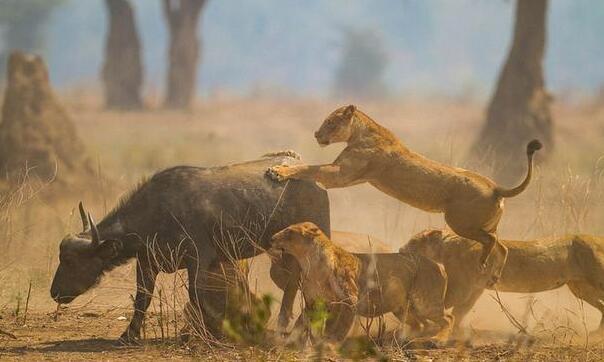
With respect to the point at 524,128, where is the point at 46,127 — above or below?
below

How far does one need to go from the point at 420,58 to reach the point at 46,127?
94.6 meters

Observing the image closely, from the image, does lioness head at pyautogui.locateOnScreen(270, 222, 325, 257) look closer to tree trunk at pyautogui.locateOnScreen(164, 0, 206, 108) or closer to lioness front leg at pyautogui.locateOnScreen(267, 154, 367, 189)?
lioness front leg at pyautogui.locateOnScreen(267, 154, 367, 189)

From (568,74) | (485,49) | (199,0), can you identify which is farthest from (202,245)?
(485,49)

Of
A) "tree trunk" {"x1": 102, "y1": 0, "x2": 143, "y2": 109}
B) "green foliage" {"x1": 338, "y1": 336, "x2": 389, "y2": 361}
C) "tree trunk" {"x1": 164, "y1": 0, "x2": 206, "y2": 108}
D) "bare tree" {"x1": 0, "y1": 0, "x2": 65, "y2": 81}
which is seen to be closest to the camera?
"green foliage" {"x1": 338, "y1": 336, "x2": 389, "y2": 361}

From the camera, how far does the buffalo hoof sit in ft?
29.7

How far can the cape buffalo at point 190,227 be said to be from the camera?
8.94 meters

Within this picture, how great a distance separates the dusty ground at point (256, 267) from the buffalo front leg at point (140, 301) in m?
0.10

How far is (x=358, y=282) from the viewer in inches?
339

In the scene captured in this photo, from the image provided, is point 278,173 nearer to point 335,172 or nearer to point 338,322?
point 335,172

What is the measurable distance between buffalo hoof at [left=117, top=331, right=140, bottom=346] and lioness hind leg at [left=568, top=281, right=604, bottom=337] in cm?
365

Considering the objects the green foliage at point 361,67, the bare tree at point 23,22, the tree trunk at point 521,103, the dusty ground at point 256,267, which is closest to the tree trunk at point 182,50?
the dusty ground at point 256,267

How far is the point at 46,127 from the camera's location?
17.2 m

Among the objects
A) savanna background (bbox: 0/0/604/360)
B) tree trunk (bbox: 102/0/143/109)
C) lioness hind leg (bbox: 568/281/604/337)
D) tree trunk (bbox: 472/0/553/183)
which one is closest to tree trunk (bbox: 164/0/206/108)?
savanna background (bbox: 0/0/604/360)

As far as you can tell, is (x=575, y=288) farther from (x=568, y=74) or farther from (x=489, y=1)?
(x=489, y=1)
